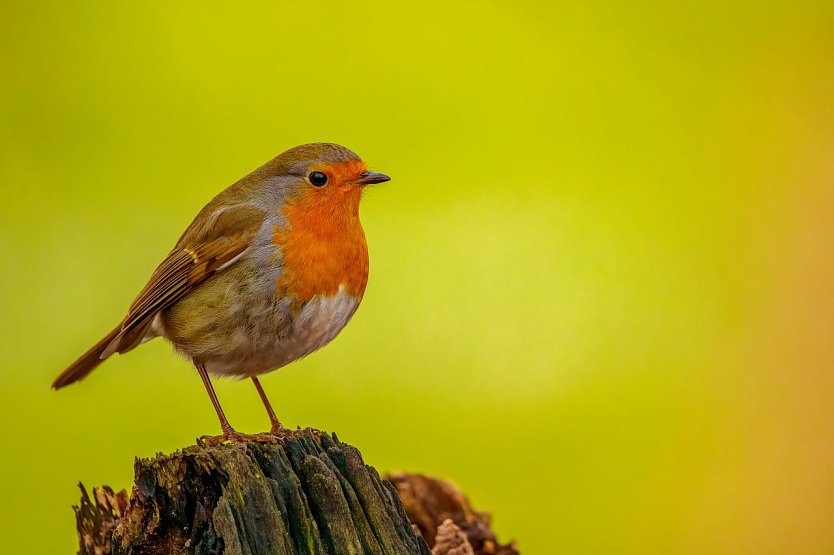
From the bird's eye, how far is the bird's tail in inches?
34.1

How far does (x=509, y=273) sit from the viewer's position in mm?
6023

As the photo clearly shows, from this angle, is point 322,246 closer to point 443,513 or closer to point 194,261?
point 194,261

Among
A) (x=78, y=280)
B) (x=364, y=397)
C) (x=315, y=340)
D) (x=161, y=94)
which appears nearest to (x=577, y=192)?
(x=364, y=397)

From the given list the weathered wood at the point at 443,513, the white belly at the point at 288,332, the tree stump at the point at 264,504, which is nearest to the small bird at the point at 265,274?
the white belly at the point at 288,332

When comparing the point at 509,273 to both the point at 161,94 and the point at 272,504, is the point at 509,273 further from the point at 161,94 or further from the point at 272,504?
the point at 272,504

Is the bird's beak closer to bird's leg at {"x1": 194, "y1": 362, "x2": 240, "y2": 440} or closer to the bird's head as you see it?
the bird's head

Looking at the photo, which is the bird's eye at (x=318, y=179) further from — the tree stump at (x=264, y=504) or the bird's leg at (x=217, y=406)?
the tree stump at (x=264, y=504)

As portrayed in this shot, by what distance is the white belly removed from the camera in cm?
336

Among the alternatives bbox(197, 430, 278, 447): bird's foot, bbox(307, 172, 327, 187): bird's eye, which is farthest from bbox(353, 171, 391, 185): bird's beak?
bbox(197, 430, 278, 447): bird's foot

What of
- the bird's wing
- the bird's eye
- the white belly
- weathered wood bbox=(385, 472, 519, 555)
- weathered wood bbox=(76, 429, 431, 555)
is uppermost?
the bird's eye

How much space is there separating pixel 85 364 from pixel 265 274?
3.01 feet

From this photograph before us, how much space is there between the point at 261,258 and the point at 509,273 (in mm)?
2808

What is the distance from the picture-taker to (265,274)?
3.37 metres

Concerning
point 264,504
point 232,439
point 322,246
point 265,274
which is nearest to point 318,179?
point 322,246
